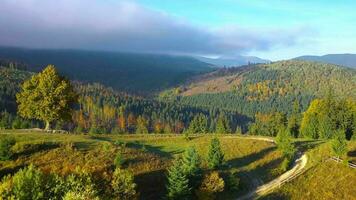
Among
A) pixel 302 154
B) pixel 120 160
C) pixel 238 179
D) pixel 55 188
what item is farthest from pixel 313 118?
pixel 55 188

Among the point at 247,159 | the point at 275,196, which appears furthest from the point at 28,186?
the point at 247,159

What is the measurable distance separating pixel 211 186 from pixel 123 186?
15.1m

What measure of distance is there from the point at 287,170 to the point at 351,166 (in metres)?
13.3

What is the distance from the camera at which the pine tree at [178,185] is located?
5969 cm

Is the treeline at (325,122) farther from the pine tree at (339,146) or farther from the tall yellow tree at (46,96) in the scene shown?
the tall yellow tree at (46,96)

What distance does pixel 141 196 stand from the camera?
202 feet

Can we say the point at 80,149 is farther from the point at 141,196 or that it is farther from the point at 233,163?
the point at 233,163

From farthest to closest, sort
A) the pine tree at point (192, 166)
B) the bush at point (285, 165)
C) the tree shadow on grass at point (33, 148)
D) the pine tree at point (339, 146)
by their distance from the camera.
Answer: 1. the pine tree at point (339, 146)
2. the bush at point (285, 165)
3. the pine tree at point (192, 166)
4. the tree shadow on grass at point (33, 148)

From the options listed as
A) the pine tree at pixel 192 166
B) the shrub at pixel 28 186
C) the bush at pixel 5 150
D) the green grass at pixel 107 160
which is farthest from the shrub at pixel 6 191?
the pine tree at pixel 192 166

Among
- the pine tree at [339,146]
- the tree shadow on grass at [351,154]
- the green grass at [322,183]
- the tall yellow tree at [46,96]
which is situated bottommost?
the green grass at [322,183]

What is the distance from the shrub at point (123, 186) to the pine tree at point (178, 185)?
6.18 m

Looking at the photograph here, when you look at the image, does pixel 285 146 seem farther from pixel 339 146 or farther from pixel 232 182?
pixel 232 182

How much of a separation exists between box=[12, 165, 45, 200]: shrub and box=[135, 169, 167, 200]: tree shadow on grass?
18.7 meters

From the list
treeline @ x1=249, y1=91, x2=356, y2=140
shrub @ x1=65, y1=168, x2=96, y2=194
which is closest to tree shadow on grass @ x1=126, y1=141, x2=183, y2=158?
shrub @ x1=65, y1=168, x2=96, y2=194
